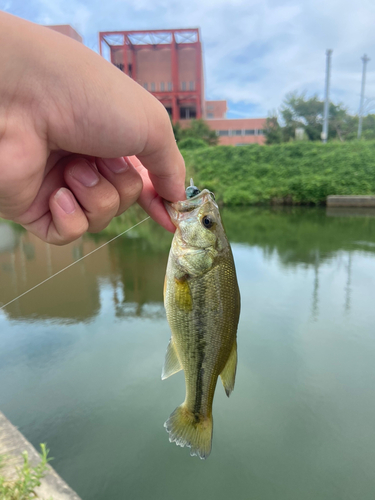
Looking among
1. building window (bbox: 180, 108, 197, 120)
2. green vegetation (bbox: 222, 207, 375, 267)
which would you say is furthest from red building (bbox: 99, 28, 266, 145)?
green vegetation (bbox: 222, 207, 375, 267)

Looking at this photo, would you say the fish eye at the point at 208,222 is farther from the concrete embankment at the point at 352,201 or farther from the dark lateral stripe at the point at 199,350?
the concrete embankment at the point at 352,201

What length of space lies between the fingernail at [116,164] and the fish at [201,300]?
24cm

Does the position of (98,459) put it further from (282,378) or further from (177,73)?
(177,73)

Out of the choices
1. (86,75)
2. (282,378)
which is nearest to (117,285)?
(282,378)

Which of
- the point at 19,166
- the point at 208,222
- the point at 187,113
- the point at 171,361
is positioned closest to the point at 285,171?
the point at 208,222

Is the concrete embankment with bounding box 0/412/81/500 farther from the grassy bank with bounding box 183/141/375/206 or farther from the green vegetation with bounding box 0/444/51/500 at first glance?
the grassy bank with bounding box 183/141/375/206

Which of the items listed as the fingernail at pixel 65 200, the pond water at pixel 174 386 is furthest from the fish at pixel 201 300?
the pond water at pixel 174 386

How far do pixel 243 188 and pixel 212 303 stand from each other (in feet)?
51.7

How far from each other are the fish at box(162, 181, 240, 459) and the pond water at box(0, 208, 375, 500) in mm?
1310

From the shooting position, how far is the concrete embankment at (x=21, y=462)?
1.75 m

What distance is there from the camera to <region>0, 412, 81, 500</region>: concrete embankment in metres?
1.75

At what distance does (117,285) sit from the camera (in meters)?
5.77

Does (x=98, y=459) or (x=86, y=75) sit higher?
(x=86, y=75)

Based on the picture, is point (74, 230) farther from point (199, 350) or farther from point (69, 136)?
point (199, 350)
